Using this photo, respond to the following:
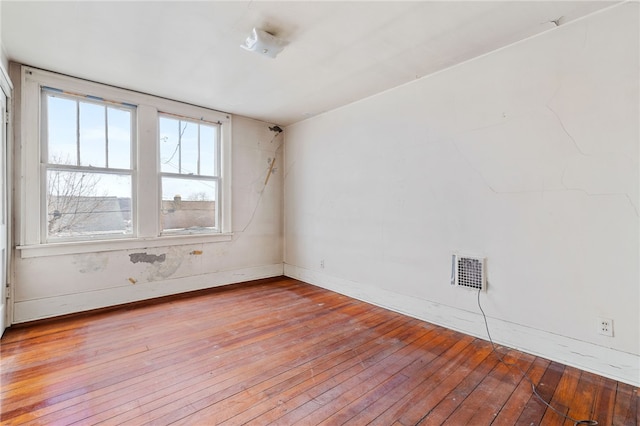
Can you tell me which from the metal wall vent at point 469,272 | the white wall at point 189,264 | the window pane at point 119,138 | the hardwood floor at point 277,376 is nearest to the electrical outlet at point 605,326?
the hardwood floor at point 277,376

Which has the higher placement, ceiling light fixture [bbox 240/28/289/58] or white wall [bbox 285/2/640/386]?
ceiling light fixture [bbox 240/28/289/58]

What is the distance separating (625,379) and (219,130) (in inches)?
188

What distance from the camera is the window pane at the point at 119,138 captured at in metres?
3.36

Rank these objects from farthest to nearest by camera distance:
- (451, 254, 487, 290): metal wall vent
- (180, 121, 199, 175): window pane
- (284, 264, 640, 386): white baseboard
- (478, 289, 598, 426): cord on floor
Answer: (180, 121, 199, 175): window pane → (451, 254, 487, 290): metal wall vent → (284, 264, 640, 386): white baseboard → (478, 289, 598, 426): cord on floor

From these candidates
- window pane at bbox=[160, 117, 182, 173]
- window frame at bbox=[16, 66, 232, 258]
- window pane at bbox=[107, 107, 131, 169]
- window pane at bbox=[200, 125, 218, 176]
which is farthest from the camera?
window pane at bbox=[200, 125, 218, 176]

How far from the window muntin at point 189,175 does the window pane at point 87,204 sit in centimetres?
44

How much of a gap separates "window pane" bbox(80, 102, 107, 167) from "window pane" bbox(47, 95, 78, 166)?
67 millimetres

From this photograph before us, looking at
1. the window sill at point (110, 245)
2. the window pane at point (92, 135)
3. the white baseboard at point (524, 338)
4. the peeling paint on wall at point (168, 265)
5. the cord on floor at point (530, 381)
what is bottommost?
the cord on floor at point (530, 381)

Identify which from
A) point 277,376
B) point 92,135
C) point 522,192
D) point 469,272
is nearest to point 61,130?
point 92,135

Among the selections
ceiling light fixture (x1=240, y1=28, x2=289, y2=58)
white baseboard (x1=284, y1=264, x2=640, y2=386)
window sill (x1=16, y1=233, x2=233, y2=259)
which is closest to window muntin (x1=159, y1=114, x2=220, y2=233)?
window sill (x1=16, y1=233, x2=233, y2=259)

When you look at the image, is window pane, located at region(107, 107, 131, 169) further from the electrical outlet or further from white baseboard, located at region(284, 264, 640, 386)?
the electrical outlet

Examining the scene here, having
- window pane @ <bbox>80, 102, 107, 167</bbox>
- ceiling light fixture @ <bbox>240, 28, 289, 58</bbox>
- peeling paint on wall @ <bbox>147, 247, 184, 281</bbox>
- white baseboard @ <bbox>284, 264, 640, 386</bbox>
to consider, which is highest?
ceiling light fixture @ <bbox>240, 28, 289, 58</bbox>

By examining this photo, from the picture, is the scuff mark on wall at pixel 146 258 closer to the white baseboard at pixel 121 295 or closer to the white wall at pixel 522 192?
the white baseboard at pixel 121 295

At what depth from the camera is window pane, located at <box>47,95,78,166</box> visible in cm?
301
